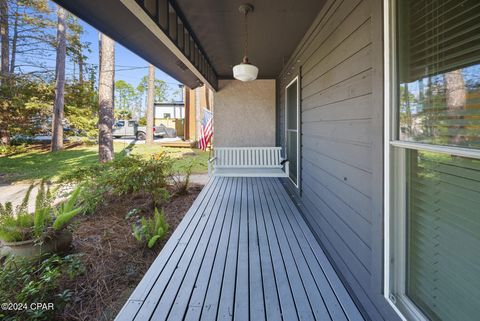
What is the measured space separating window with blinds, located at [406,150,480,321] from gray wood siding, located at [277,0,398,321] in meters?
0.21

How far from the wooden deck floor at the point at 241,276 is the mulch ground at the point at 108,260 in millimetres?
273

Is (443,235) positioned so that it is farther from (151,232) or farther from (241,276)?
(151,232)

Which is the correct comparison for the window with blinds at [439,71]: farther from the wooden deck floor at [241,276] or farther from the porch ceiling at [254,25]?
the porch ceiling at [254,25]

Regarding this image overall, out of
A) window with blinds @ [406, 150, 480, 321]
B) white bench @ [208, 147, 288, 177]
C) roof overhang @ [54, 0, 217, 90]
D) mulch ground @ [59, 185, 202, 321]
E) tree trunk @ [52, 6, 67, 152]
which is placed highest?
tree trunk @ [52, 6, 67, 152]

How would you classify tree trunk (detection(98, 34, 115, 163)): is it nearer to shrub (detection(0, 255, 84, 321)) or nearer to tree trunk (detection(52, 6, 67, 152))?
tree trunk (detection(52, 6, 67, 152))

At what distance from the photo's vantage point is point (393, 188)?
1.26 meters

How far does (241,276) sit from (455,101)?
5.42 ft

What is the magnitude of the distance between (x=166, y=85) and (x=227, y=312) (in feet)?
131

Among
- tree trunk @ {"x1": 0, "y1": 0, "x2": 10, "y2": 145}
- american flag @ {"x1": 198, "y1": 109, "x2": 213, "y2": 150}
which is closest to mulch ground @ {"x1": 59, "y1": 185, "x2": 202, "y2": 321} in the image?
american flag @ {"x1": 198, "y1": 109, "x2": 213, "y2": 150}

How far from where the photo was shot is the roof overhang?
197 cm

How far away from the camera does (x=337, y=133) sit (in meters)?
2.13

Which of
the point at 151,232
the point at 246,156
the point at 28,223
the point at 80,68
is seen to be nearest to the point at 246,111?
the point at 246,156

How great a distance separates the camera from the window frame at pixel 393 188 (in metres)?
1.21

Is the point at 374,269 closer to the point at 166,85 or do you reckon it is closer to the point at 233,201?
the point at 233,201
